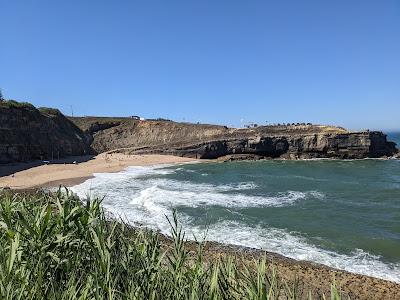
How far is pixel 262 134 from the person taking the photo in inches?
2867

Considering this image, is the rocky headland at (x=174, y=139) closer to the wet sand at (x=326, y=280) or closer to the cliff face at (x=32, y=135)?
the cliff face at (x=32, y=135)

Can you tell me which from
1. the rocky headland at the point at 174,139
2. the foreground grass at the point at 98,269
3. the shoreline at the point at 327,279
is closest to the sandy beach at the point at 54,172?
the rocky headland at the point at 174,139

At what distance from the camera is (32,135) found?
53.1 metres

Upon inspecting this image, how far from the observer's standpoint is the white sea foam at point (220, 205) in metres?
15.7

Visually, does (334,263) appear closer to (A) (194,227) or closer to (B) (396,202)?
(A) (194,227)

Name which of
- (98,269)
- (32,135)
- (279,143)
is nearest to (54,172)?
(32,135)

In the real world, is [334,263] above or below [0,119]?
below

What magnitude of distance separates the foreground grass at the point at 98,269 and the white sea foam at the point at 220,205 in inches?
38.5

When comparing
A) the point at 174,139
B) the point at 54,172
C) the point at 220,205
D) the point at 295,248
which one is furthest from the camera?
the point at 174,139

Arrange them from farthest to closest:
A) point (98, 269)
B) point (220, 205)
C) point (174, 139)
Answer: point (174, 139), point (220, 205), point (98, 269)

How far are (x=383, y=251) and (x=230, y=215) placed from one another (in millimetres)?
8108

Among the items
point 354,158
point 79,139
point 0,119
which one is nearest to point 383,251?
point 0,119

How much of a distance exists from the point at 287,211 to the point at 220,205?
13.6 ft

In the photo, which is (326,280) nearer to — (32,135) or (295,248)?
(295,248)
